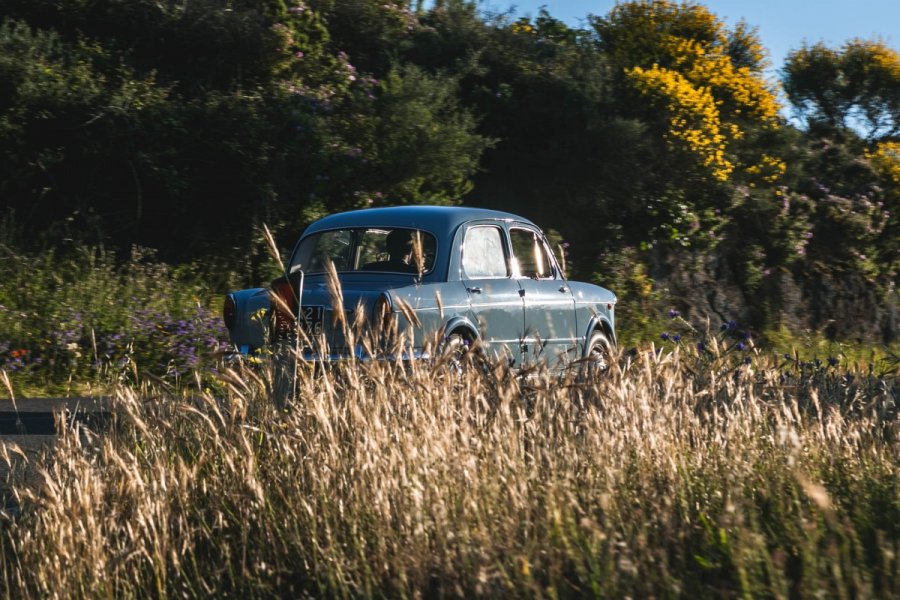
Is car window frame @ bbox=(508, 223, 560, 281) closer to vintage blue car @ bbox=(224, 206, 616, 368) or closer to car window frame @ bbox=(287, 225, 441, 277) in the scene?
vintage blue car @ bbox=(224, 206, 616, 368)

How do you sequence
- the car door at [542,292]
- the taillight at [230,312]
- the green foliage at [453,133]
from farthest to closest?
the green foliage at [453,133], the car door at [542,292], the taillight at [230,312]

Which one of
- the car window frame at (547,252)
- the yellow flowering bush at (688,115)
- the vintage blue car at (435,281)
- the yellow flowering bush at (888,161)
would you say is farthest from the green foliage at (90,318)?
the yellow flowering bush at (888,161)

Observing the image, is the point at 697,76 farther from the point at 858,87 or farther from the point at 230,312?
the point at 230,312

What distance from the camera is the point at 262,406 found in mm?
5098

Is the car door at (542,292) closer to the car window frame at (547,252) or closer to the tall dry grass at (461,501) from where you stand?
the car window frame at (547,252)

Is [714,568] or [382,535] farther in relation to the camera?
[382,535]

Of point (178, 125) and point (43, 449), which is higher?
point (178, 125)

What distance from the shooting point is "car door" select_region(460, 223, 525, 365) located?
870cm

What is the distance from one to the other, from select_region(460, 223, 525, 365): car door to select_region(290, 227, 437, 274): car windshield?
380 mm

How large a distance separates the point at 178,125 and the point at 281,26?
93.9 inches

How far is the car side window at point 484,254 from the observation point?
887 cm

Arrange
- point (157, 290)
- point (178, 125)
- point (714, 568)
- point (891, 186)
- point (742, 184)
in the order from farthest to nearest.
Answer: point (891, 186) < point (742, 184) < point (178, 125) < point (157, 290) < point (714, 568)

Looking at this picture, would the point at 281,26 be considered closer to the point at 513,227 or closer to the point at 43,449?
the point at 513,227

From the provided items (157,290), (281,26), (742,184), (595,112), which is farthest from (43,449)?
(742,184)
